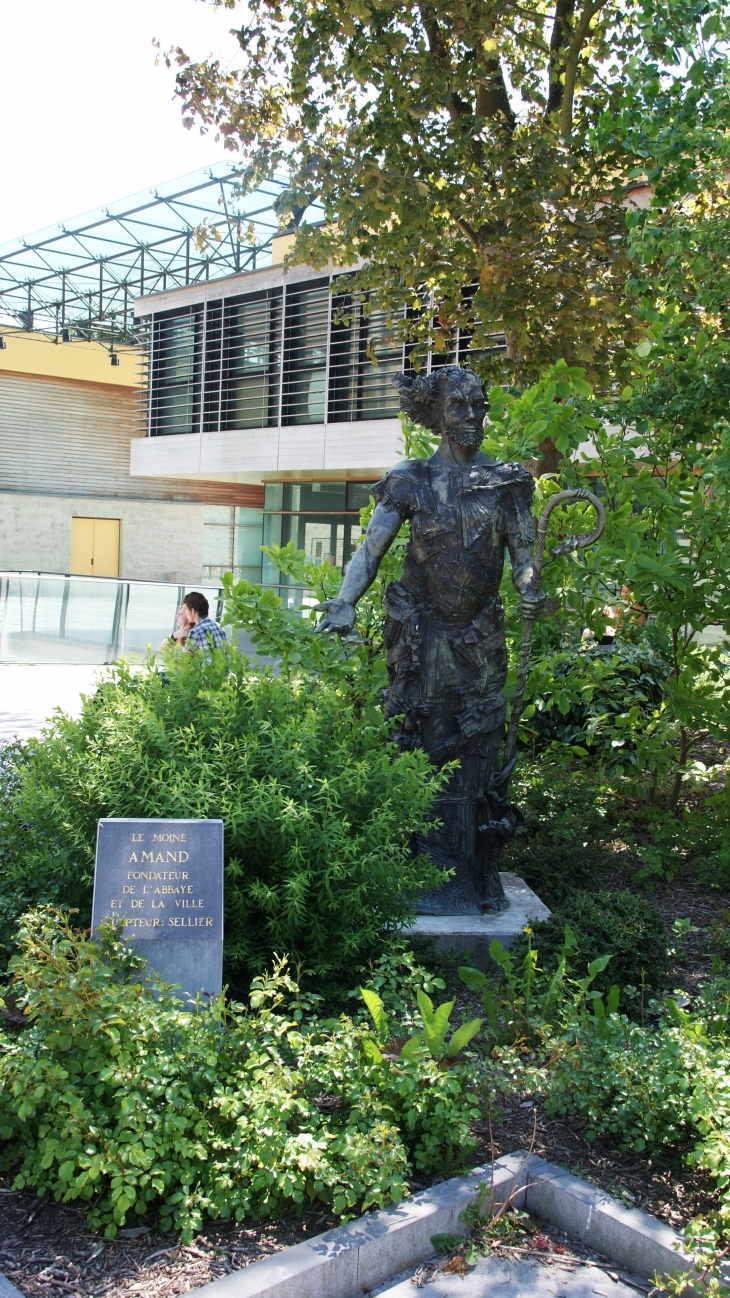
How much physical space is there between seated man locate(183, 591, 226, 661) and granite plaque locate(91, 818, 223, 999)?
13.7 feet

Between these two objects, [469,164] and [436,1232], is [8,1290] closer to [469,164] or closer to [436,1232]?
[436,1232]

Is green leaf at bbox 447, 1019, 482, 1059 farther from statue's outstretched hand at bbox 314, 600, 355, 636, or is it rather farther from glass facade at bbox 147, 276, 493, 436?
glass facade at bbox 147, 276, 493, 436

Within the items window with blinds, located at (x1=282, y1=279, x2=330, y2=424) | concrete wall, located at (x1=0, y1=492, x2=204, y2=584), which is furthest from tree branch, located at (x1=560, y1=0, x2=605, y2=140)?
concrete wall, located at (x1=0, y1=492, x2=204, y2=584)

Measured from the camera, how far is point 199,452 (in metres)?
26.0

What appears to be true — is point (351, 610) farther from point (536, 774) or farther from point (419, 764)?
point (536, 774)

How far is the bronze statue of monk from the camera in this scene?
16.5 feet

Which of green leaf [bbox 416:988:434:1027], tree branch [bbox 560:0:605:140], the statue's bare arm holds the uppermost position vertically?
tree branch [bbox 560:0:605:140]

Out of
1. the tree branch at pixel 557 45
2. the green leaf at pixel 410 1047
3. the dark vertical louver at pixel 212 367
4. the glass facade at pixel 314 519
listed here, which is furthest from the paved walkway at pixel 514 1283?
the dark vertical louver at pixel 212 367

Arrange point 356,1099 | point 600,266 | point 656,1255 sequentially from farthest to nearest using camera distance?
1. point 600,266
2. point 356,1099
3. point 656,1255

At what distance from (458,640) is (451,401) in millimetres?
1118

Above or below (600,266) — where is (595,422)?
below

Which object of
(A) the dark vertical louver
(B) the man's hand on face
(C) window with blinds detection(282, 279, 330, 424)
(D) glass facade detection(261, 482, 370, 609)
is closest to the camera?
(B) the man's hand on face

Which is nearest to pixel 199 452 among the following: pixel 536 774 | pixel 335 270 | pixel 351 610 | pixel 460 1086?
pixel 335 270

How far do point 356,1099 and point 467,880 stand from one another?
2.12 metres
